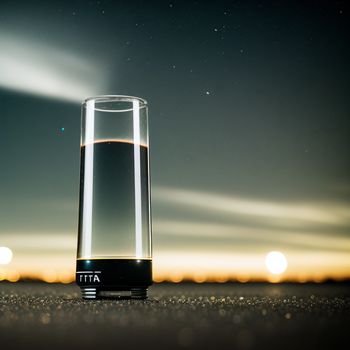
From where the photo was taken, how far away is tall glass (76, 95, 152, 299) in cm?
148

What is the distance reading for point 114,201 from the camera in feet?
4.98

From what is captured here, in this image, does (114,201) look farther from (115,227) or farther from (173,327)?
(173,327)

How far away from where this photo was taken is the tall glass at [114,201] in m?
1.48

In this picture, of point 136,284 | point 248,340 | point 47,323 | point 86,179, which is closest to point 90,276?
point 136,284

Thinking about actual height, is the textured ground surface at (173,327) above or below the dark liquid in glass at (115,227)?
below

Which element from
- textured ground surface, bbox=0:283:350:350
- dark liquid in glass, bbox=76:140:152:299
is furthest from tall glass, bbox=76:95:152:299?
textured ground surface, bbox=0:283:350:350

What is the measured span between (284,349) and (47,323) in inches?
17.2

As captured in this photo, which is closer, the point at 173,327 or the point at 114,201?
the point at 173,327

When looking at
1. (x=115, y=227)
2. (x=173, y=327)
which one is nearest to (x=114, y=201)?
(x=115, y=227)

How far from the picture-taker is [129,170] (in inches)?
61.2

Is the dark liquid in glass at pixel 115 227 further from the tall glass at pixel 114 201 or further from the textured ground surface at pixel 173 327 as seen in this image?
the textured ground surface at pixel 173 327

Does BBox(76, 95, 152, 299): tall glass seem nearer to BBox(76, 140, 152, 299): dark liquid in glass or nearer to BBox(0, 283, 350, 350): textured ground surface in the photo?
BBox(76, 140, 152, 299): dark liquid in glass


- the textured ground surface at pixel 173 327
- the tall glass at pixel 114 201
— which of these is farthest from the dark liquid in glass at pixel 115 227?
the textured ground surface at pixel 173 327

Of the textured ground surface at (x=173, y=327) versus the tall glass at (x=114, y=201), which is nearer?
the textured ground surface at (x=173, y=327)
